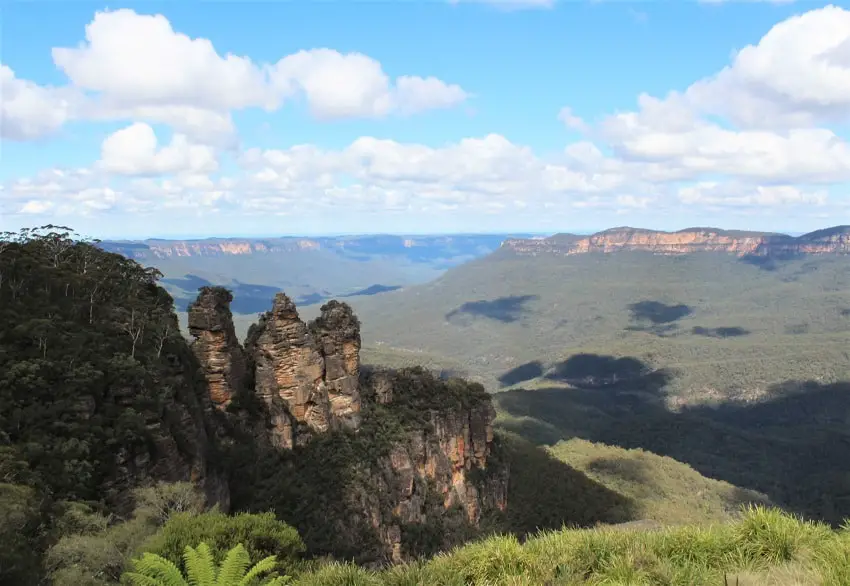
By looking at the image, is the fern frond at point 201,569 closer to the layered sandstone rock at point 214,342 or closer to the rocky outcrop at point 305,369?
the layered sandstone rock at point 214,342

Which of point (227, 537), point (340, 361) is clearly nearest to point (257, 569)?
point (227, 537)

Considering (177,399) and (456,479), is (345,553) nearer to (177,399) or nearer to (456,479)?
(177,399)

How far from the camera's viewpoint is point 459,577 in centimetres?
1198

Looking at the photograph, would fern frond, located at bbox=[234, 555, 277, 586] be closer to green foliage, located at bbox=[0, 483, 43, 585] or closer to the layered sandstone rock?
green foliage, located at bbox=[0, 483, 43, 585]

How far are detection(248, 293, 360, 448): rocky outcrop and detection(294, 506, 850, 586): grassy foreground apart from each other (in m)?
31.3

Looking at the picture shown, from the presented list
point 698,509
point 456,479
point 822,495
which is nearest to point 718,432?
point 822,495

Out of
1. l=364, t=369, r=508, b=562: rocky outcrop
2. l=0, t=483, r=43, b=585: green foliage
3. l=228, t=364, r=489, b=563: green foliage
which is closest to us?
l=0, t=483, r=43, b=585: green foliage

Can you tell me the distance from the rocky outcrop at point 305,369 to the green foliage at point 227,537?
911 inches

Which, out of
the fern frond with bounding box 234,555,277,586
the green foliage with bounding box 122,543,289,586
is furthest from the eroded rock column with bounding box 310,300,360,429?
the green foliage with bounding box 122,543,289,586

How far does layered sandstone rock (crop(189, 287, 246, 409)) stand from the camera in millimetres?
39094

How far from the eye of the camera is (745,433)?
14450cm

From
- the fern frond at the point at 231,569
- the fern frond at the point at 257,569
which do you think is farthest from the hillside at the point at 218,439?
the fern frond at the point at 257,569

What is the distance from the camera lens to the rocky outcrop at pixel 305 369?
43.2 metres

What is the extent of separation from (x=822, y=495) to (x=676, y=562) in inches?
4625
